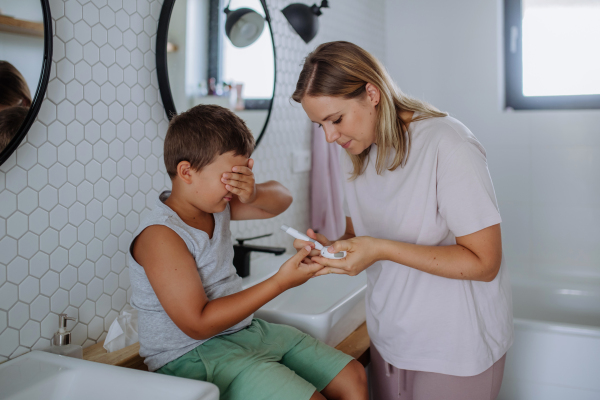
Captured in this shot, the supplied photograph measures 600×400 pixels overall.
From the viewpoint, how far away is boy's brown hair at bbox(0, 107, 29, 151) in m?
0.94

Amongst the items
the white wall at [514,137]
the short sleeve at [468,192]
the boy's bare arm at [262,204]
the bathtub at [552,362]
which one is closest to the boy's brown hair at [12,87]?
the boy's bare arm at [262,204]

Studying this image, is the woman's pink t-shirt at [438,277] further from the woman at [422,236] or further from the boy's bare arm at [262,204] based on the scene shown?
the boy's bare arm at [262,204]

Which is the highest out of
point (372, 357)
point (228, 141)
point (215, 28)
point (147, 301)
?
point (215, 28)

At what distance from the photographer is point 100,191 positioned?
1.19m

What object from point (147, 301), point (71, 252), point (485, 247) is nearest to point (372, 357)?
point (485, 247)

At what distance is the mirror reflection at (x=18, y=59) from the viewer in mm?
938

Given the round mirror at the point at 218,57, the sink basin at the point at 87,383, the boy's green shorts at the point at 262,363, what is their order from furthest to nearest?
the round mirror at the point at 218,57 → the boy's green shorts at the point at 262,363 → the sink basin at the point at 87,383

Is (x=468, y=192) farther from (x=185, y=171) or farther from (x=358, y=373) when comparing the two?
(x=185, y=171)

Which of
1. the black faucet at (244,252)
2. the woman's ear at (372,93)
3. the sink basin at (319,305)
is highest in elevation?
the woman's ear at (372,93)

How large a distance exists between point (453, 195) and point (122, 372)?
727 millimetres

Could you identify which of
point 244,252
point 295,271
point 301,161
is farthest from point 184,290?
point 301,161

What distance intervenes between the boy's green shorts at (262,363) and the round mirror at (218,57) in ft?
2.22

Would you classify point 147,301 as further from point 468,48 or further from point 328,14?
point 468,48

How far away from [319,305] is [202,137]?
0.69 m
